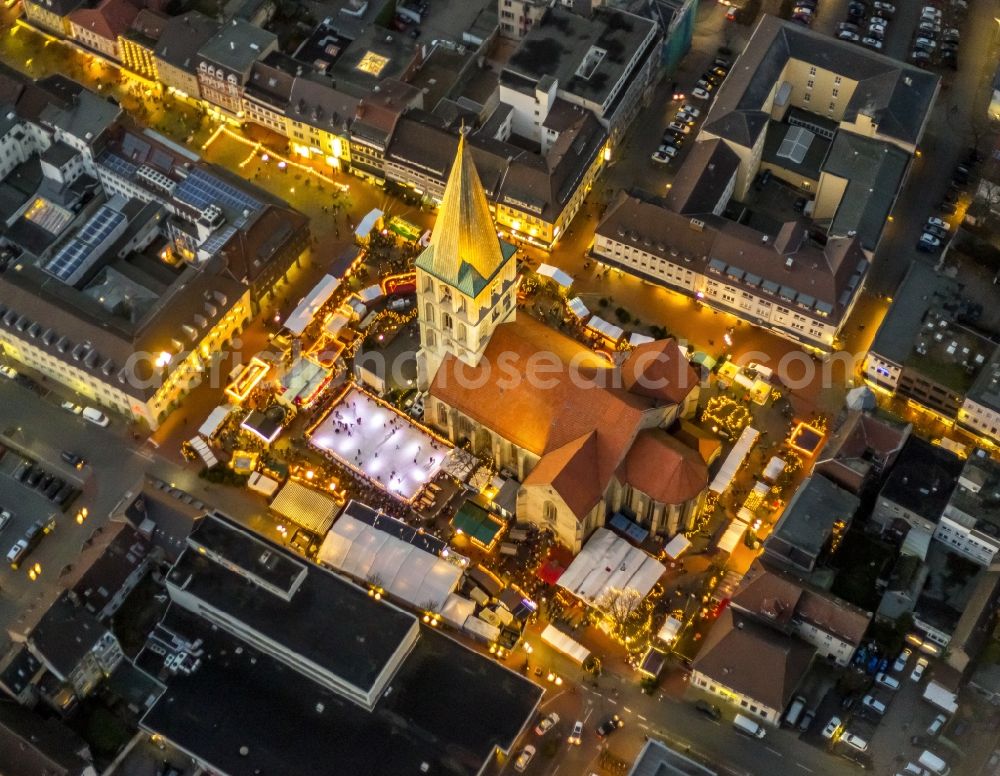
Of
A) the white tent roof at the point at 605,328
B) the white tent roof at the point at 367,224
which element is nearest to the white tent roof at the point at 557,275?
the white tent roof at the point at 605,328

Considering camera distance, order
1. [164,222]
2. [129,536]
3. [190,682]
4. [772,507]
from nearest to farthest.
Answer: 1. [190,682]
2. [129,536]
3. [772,507]
4. [164,222]

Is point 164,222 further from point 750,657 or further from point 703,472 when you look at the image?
point 750,657

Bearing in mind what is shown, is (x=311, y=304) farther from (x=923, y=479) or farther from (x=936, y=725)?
(x=936, y=725)

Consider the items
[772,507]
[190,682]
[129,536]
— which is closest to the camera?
[190,682]

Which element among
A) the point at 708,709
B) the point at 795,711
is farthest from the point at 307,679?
the point at 795,711

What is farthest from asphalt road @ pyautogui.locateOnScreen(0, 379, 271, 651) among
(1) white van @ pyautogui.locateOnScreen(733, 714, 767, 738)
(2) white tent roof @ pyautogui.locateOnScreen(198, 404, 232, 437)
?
(1) white van @ pyautogui.locateOnScreen(733, 714, 767, 738)

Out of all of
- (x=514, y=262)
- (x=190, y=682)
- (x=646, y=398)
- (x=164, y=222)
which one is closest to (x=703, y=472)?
(x=646, y=398)

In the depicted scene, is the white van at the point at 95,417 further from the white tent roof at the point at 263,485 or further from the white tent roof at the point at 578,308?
the white tent roof at the point at 578,308
